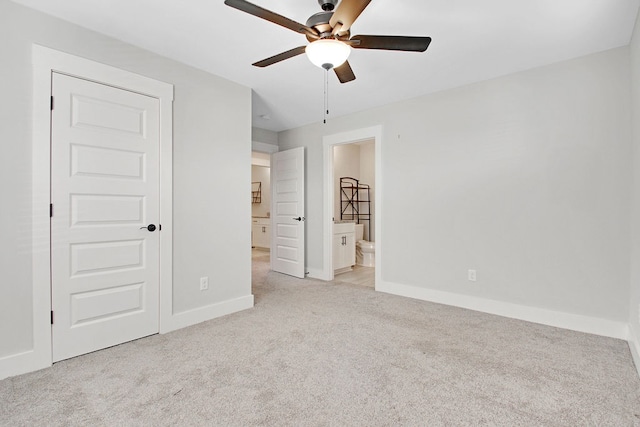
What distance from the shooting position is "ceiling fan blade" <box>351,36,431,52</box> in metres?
1.82

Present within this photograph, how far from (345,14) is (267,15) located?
0.41 meters

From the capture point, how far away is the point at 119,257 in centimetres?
250

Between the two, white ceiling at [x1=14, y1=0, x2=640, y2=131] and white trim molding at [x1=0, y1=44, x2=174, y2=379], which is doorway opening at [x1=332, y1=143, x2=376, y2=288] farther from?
white trim molding at [x1=0, y1=44, x2=174, y2=379]

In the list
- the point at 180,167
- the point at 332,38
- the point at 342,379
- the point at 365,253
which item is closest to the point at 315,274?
the point at 365,253

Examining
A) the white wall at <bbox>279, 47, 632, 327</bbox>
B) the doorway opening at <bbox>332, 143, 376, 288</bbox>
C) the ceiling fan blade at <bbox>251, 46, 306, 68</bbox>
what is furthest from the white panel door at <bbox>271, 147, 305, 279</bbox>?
the ceiling fan blade at <bbox>251, 46, 306, 68</bbox>

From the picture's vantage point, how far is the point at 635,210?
2.35 meters

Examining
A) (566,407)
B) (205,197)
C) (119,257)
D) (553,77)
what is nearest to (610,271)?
(566,407)

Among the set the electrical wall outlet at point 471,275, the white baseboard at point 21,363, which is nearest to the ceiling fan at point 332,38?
the electrical wall outlet at point 471,275

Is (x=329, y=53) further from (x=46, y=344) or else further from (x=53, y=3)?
(x=46, y=344)

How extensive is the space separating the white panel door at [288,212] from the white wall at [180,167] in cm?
144

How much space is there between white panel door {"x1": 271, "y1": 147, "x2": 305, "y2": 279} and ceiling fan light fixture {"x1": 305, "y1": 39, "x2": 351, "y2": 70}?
288cm

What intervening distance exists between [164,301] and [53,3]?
2.29 meters

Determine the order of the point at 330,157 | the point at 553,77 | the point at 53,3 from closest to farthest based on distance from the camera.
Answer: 1. the point at 53,3
2. the point at 553,77
3. the point at 330,157

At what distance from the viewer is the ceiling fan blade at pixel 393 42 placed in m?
1.82
